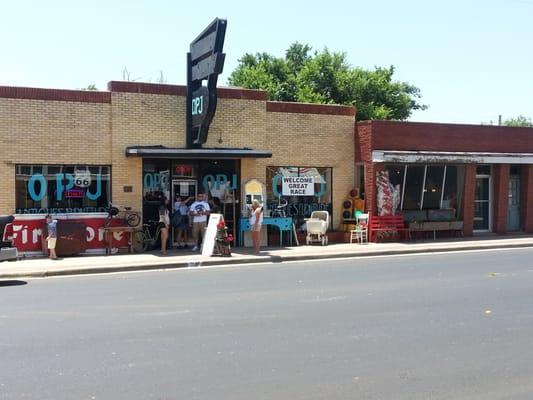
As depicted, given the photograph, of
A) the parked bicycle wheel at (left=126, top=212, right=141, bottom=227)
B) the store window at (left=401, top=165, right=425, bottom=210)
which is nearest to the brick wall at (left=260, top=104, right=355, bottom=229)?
the store window at (left=401, top=165, right=425, bottom=210)

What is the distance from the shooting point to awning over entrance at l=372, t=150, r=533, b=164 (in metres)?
20.7

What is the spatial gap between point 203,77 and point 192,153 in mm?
2170

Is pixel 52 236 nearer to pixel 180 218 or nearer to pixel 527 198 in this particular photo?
pixel 180 218

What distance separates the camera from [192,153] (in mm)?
17969

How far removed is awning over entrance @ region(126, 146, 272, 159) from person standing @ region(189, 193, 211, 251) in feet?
4.08

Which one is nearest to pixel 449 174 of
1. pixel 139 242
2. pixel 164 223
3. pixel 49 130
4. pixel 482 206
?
pixel 482 206

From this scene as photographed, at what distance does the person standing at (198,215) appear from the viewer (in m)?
18.2

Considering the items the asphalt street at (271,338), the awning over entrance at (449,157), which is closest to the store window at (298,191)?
the awning over entrance at (449,157)

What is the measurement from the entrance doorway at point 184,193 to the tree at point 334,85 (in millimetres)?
18578

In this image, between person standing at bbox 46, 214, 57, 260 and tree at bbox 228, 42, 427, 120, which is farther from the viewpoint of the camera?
tree at bbox 228, 42, 427, 120

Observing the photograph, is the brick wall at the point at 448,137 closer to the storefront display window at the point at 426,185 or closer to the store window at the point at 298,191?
the storefront display window at the point at 426,185

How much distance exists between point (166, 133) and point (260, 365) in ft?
43.2

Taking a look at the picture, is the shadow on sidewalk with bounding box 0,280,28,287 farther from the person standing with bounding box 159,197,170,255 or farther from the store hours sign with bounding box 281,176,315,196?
the store hours sign with bounding box 281,176,315,196

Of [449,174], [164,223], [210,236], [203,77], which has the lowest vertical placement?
[210,236]
